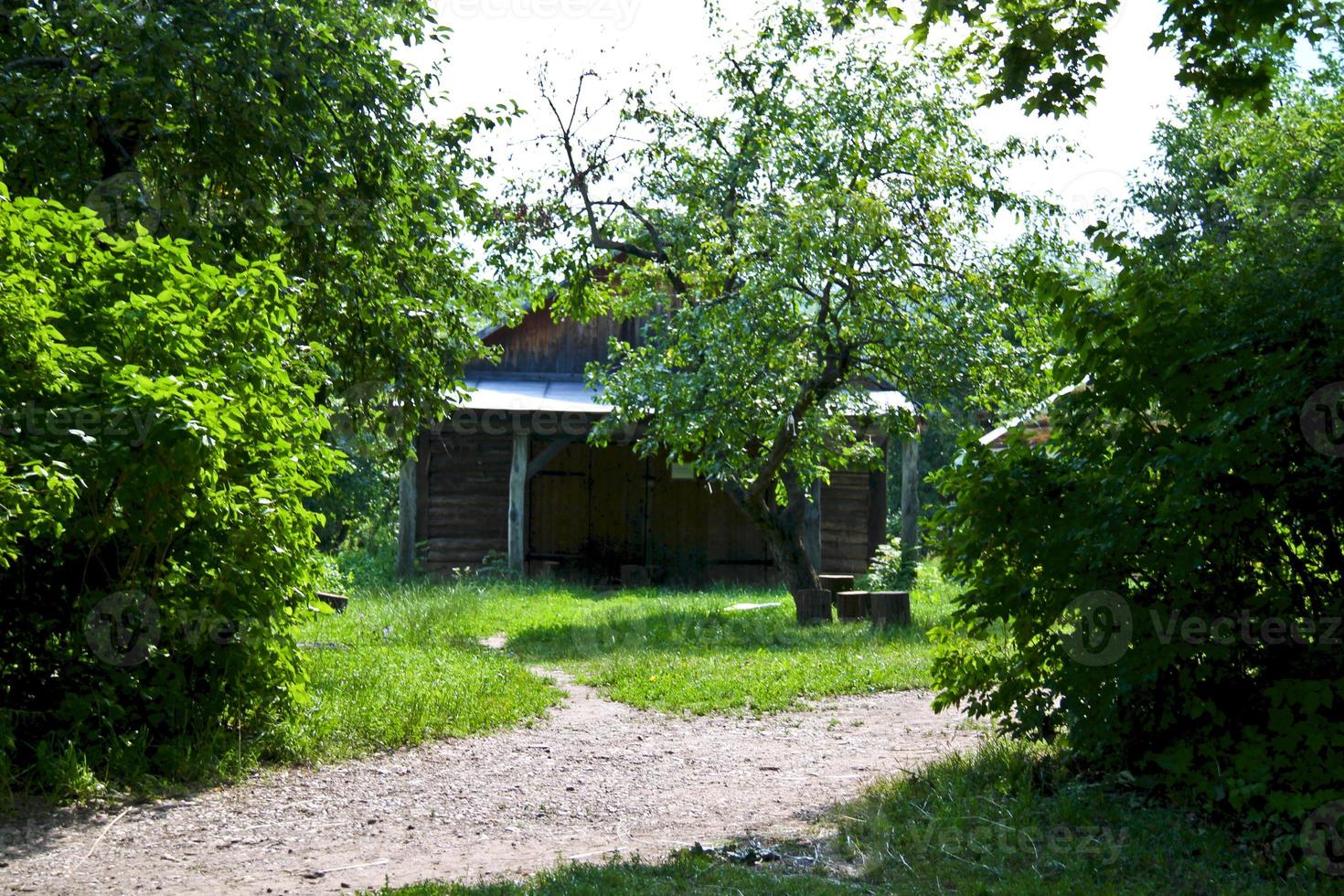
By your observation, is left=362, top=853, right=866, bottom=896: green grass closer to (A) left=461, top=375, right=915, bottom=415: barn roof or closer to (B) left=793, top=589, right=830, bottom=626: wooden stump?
(B) left=793, top=589, right=830, bottom=626: wooden stump

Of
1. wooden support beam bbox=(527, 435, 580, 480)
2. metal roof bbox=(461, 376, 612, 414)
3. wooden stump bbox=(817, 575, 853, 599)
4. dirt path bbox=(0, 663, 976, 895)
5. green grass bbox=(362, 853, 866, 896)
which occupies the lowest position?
dirt path bbox=(0, 663, 976, 895)

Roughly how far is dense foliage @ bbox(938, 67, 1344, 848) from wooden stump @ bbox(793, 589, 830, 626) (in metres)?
7.10

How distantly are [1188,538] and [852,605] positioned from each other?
8.40 metres

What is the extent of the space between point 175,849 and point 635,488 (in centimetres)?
1694

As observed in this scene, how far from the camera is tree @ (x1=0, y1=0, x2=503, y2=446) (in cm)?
805

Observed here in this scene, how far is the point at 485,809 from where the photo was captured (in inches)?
245

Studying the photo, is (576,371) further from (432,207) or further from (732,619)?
(432,207)

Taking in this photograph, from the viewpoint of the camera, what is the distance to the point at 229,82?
8.18 metres

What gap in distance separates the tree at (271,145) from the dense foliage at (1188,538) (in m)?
5.18

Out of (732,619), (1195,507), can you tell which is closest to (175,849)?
(1195,507)

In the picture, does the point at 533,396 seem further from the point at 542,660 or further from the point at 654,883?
the point at 654,883

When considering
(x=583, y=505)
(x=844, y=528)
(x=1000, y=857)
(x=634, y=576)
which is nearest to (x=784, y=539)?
(x=634, y=576)

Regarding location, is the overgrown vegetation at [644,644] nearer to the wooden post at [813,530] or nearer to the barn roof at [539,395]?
the wooden post at [813,530]

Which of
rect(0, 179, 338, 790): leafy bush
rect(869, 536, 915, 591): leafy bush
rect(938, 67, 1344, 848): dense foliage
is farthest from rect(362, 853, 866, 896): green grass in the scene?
rect(869, 536, 915, 591): leafy bush
